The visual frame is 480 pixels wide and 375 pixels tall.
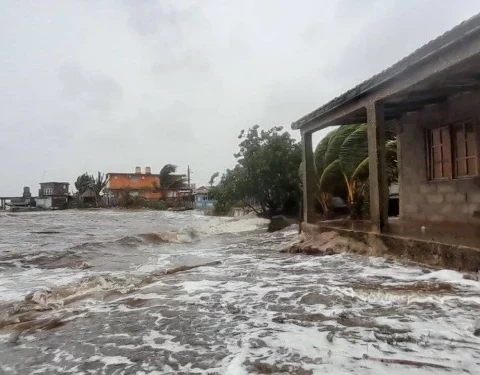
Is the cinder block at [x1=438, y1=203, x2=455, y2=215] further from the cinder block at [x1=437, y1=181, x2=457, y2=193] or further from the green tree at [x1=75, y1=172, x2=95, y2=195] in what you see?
the green tree at [x1=75, y1=172, x2=95, y2=195]

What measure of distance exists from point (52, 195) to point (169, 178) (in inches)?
623

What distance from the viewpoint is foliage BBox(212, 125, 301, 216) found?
72.8ft

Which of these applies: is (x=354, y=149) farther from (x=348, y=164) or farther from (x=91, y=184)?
(x=91, y=184)

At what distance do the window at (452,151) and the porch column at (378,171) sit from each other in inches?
64.5

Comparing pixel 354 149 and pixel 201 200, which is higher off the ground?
pixel 354 149

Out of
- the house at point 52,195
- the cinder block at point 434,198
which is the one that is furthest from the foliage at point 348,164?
the house at point 52,195

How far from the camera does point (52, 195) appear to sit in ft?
183

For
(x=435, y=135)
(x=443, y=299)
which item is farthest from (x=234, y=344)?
(x=435, y=135)

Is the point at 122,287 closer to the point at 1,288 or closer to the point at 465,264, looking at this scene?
the point at 1,288

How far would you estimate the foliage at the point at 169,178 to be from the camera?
175 feet

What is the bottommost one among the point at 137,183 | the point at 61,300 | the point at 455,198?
the point at 61,300

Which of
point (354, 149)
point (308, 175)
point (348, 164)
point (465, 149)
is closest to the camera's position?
point (465, 149)

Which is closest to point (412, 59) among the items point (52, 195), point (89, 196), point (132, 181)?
point (89, 196)

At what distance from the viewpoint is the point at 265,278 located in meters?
6.72
